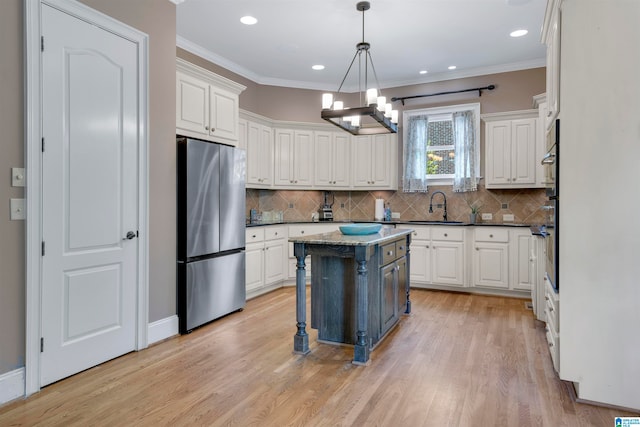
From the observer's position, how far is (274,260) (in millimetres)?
5297

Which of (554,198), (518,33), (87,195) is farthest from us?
(518,33)

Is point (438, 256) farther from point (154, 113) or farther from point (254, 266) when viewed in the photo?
point (154, 113)

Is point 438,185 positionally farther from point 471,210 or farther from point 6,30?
point 6,30

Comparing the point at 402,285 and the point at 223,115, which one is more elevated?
the point at 223,115

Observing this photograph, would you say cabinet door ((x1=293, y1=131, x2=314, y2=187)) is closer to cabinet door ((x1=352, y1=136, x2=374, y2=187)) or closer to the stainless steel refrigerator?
cabinet door ((x1=352, y1=136, x2=374, y2=187))

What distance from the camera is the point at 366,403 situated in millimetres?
2328

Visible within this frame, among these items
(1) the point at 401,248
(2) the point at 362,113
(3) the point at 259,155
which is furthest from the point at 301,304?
(3) the point at 259,155

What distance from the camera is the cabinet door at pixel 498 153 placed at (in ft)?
16.8

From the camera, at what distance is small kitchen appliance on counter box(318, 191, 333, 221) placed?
6270mm

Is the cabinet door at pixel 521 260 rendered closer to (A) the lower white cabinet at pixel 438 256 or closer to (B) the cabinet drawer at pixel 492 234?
(B) the cabinet drawer at pixel 492 234

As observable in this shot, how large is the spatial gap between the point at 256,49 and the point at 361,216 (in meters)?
2.93

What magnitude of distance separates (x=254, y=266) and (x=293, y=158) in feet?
6.07

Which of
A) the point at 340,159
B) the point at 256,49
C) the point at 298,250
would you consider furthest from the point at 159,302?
the point at 340,159

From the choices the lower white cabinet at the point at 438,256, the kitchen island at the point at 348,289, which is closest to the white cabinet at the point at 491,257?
the lower white cabinet at the point at 438,256
